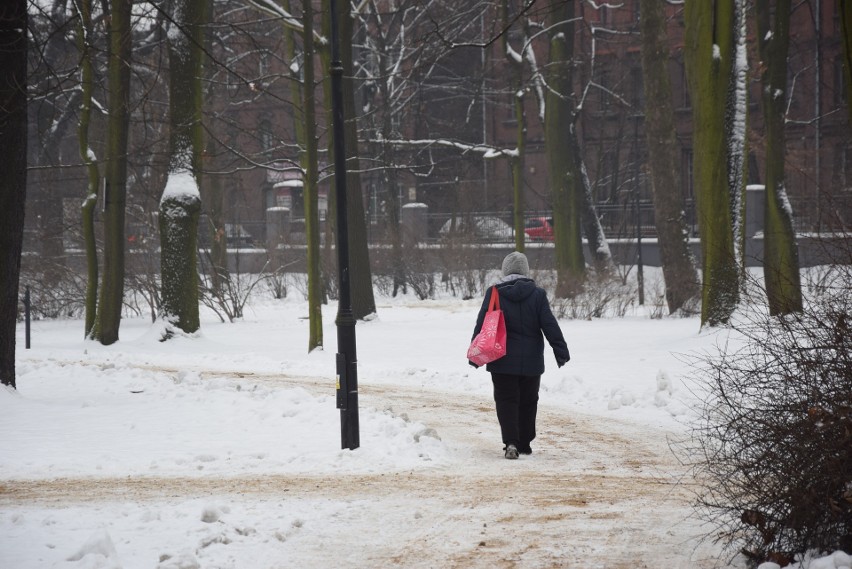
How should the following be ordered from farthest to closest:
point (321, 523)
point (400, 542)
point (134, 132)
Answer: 1. point (134, 132)
2. point (321, 523)
3. point (400, 542)

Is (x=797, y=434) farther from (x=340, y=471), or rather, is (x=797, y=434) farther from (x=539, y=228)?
(x=539, y=228)

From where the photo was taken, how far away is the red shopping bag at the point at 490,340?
30.9 ft

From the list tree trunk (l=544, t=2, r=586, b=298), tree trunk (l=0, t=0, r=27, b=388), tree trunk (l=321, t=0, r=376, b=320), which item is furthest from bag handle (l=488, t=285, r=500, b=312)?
tree trunk (l=544, t=2, r=586, b=298)

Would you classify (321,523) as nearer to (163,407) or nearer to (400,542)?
(400,542)

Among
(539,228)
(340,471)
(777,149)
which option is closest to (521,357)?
(340,471)

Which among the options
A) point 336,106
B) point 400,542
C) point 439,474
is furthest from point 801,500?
point 336,106

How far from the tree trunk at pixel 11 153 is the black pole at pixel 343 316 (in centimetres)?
388

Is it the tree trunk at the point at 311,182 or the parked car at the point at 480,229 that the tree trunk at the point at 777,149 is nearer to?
the tree trunk at the point at 311,182

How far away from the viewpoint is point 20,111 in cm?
1179

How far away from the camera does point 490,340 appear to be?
9453 mm

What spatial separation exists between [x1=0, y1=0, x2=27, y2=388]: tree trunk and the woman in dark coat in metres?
5.68

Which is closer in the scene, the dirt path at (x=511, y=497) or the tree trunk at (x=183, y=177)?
the dirt path at (x=511, y=497)

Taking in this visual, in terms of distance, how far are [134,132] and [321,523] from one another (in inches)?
1102

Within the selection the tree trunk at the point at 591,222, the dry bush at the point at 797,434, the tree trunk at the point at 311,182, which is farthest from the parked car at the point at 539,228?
the dry bush at the point at 797,434
